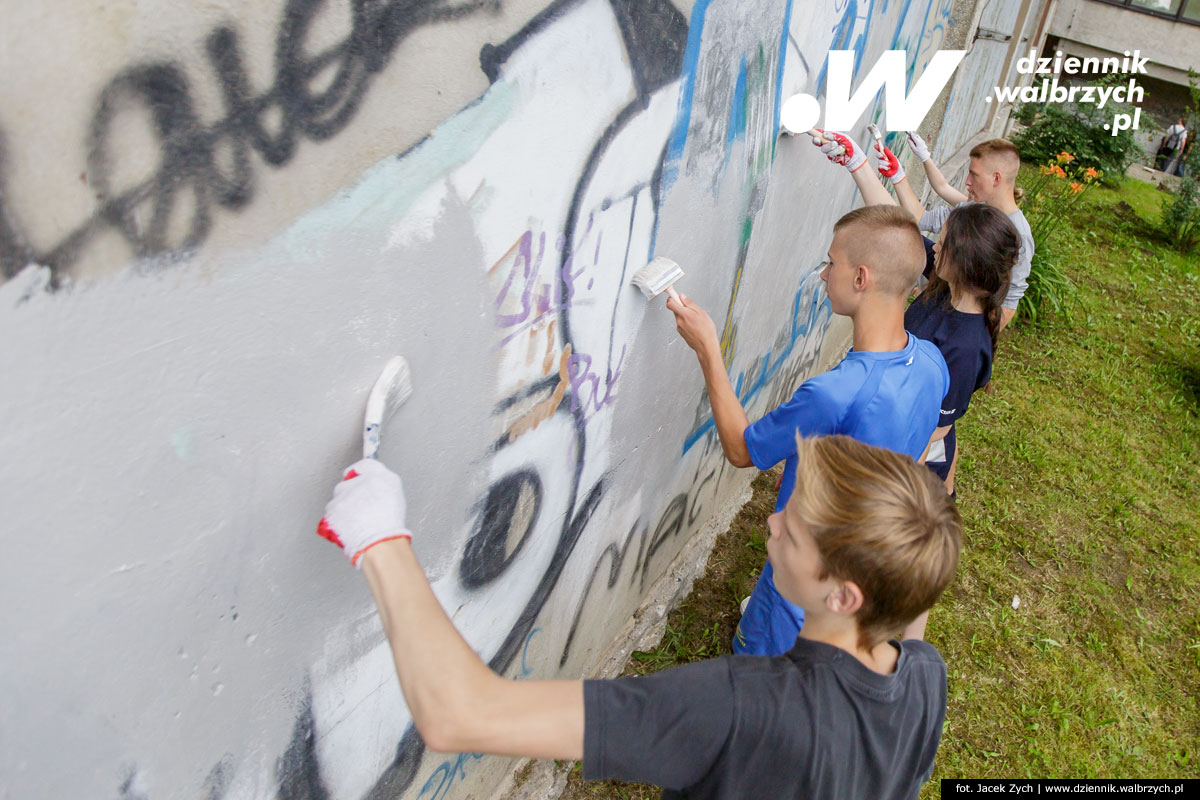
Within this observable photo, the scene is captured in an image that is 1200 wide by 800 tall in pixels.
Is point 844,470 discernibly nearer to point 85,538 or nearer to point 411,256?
point 411,256

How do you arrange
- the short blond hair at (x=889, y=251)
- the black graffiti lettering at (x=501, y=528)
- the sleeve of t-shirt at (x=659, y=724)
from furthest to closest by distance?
the short blond hair at (x=889, y=251) < the black graffiti lettering at (x=501, y=528) < the sleeve of t-shirt at (x=659, y=724)

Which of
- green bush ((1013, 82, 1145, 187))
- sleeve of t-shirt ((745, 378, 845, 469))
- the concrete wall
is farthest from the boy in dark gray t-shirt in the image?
green bush ((1013, 82, 1145, 187))

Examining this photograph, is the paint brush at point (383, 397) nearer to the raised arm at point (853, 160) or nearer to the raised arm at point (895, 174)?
the raised arm at point (853, 160)

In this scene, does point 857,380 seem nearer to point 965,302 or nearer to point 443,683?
point 965,302

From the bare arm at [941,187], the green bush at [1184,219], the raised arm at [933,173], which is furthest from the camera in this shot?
the green bush at [1184,219]

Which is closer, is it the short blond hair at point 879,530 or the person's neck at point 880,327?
the short blond hair at point 879,530

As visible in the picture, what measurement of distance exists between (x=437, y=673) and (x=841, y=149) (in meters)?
2.67

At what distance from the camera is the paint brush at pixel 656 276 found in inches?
80.7

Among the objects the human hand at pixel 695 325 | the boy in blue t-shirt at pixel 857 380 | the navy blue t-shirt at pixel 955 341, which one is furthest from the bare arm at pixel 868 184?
the human hand at pixel 695 325

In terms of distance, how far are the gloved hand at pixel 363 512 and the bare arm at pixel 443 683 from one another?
0.02 metres

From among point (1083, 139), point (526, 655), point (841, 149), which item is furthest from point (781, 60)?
point (1083, 139)

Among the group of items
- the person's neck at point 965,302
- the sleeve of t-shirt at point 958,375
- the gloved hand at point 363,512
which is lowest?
the sleeve of t-shirt at point 958,375

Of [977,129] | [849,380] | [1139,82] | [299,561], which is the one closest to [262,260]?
[299,561]

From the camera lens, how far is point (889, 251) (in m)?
2.28
